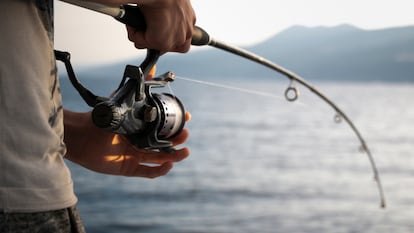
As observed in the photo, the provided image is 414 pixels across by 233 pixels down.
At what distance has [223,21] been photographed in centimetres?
584

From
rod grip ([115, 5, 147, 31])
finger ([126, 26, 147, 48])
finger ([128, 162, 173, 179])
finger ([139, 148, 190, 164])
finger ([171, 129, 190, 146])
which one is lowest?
finger ([128, 162, 173, 179])

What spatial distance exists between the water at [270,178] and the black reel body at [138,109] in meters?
2.24

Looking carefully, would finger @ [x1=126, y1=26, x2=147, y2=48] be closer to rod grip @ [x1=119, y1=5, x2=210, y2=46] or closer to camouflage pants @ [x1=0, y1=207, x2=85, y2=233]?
rod grip @ [x1=119, y1=5, x2=210, y2=46]

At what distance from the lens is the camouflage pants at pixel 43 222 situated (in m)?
0.80

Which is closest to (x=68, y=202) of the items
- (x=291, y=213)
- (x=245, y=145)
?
(x=291, y=213)

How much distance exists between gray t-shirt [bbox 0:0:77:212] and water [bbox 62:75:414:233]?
251cm

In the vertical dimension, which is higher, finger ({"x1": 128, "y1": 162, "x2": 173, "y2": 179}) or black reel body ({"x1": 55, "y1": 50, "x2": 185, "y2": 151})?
black reel body ({"x1": 55, "y1": 50, "x2": 185, "y2": 151})

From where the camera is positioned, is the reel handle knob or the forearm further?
the forearm

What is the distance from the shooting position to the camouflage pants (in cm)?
80

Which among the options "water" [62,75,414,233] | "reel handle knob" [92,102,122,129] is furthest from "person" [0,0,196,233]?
"water" [62,75,414,233]

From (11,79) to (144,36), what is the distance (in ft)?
0.60

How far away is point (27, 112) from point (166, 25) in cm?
18

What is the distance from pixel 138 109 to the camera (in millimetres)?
1011

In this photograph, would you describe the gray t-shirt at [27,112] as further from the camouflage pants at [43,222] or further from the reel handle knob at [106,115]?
the reel handle knob at [106,115]
